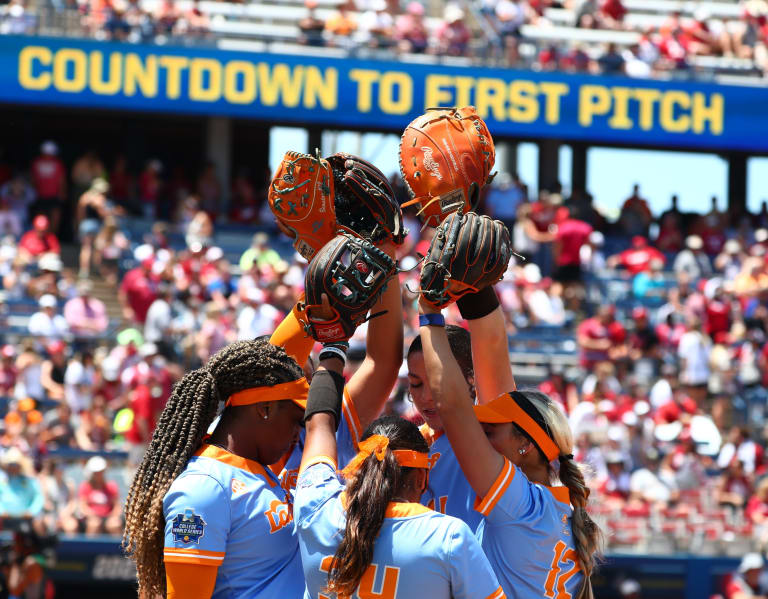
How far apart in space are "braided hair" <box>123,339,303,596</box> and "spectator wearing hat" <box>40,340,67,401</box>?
7.52m

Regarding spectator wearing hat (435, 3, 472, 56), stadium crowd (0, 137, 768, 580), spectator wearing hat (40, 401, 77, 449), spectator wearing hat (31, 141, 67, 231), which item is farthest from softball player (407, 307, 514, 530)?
spectator wearing hat (435, 3, 472, 56)

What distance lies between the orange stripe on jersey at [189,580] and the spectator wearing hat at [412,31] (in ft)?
44.3

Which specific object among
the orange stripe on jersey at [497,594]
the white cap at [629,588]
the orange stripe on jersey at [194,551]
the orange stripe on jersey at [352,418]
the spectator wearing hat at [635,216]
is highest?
the spectator wearing hat at [635,216]

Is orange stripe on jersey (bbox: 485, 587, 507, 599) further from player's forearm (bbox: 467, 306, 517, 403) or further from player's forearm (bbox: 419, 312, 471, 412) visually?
player's forearm (bbox: 467, 306, 517, 403)

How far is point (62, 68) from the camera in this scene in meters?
Result: 15.0

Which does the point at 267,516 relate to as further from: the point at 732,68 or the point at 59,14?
the point at 732,68

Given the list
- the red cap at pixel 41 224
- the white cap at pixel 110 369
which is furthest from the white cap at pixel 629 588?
the red cap at pixel 41 224

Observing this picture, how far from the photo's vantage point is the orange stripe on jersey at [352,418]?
3.39m

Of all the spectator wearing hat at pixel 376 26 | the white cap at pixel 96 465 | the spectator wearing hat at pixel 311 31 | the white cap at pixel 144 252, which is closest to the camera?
the white cap at pixel 96 465

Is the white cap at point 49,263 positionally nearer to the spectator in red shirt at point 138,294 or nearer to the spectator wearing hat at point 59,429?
the spectator in red shirt at point 138,294

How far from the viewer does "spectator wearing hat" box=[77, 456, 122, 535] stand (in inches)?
358

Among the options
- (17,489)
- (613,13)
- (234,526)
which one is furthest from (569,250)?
(234,526)

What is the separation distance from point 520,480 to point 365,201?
0.98m

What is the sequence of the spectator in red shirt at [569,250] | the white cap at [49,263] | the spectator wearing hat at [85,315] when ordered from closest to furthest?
1. the spectator wearing hat at [85,315]
2. the white cap at [49,263]
3. the spectator in red shirt at [569,250]
